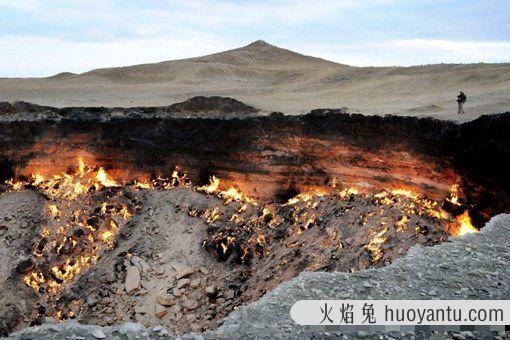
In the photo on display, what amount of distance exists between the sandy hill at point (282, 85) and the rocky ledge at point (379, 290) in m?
6.84

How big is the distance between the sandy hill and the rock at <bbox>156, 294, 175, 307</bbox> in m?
8.39

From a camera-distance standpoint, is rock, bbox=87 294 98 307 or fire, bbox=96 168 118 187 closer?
rock, bbox=87 294 98 307

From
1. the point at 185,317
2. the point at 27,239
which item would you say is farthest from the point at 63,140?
the point at 185,317

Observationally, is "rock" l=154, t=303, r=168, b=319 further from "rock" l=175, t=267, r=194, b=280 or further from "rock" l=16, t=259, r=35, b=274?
"rock" l=16, t=259, r=35, b=274

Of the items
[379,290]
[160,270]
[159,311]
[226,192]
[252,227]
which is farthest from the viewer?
[226,192]

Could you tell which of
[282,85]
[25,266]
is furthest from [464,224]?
[282,85]

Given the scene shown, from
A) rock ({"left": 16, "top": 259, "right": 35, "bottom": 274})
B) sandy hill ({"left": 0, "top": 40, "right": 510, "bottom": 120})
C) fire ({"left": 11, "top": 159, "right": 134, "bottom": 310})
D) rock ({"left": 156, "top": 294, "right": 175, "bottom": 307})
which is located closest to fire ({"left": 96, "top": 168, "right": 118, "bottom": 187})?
fire ({"left": 11, "top": 159, "right": 134, "bottom": 310})

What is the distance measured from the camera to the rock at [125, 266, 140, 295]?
14391 mm

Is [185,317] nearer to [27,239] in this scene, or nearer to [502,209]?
[27,239]

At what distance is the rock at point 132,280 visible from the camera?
14391 millimetres

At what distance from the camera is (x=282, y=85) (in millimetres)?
35875

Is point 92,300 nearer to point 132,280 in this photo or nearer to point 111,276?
point 111,276

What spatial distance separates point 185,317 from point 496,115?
34.0 ft

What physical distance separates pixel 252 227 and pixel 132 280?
4.29 meters
